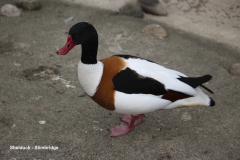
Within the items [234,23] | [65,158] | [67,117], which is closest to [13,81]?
[67,117]

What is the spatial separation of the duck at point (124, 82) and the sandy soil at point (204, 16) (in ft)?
7.48

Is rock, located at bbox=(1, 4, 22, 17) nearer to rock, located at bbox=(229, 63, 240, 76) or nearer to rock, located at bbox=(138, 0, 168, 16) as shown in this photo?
rock, located at bbox=(138, 0, 168, 16)

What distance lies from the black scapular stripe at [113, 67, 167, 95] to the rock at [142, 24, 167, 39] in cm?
211

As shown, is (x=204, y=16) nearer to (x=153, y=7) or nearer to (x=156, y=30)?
(x=153, y=7)

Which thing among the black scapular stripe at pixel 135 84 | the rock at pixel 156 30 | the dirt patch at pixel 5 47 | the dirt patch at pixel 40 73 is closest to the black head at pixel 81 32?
the black scapular stripe at pixel 135 84

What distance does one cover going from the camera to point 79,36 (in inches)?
87.8

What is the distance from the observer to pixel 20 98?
2.98m

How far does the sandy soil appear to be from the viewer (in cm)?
462

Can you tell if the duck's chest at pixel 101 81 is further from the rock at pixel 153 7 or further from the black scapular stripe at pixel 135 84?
the rock at pixel 153 7

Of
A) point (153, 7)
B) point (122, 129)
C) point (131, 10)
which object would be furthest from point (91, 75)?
point (153, 7)

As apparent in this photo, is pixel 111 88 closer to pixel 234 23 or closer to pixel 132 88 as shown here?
pixel 132 88

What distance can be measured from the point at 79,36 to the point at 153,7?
296cm

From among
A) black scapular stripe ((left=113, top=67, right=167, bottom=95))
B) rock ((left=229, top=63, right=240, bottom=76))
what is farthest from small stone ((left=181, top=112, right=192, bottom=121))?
rock ((left=229, top=63, right=240, bottom=76))

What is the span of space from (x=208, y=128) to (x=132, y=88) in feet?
3.14
